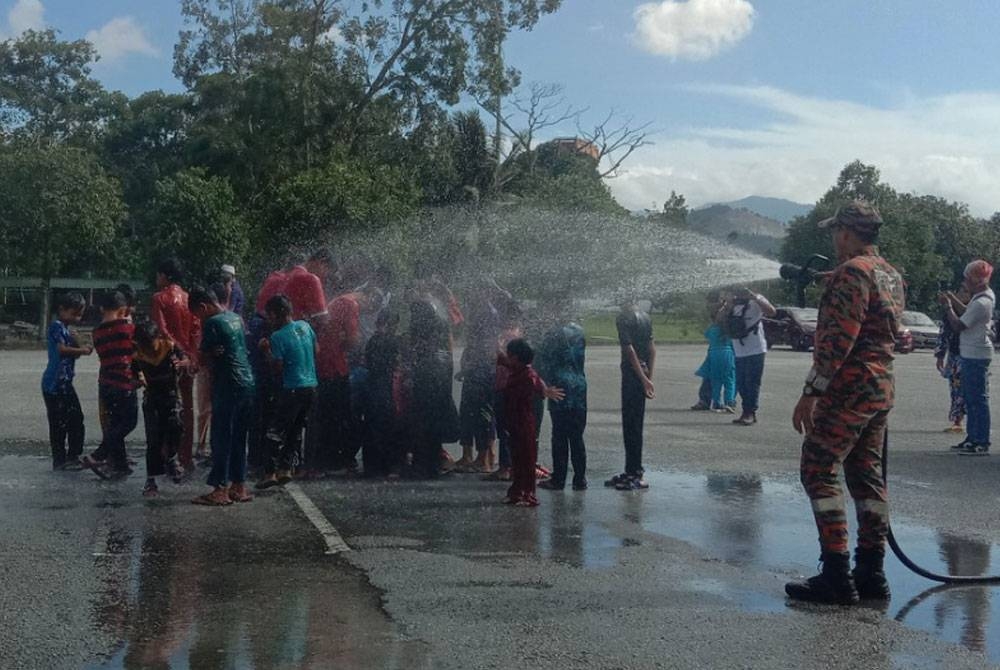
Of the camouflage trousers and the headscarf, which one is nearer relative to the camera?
the camouflage trousers

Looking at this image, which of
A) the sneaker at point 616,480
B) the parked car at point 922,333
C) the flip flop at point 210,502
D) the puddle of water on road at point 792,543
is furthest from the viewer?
the parked car at point 922,333

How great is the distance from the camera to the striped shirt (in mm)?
10188

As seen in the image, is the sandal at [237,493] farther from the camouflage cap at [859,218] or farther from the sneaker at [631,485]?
the camouflage cap at [859,218]

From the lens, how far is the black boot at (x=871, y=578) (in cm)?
641

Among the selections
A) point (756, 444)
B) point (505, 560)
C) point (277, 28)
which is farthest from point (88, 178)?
point (505, 560)

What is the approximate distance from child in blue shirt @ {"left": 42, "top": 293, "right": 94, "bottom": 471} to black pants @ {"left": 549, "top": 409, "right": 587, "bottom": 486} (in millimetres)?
4255

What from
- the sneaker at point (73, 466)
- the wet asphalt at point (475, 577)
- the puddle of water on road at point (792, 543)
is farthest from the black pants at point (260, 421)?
the puddle of water on road at point (792, 543)

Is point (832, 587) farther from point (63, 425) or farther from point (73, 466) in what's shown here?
point (63, 425)

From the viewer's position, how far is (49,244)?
37031mm

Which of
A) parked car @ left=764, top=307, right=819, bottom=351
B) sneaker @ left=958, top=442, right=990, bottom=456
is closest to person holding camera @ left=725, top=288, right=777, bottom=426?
sneaker @ left=958, top=442, right=990, bottom=456

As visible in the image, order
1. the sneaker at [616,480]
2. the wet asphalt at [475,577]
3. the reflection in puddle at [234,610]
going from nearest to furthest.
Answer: the reflection in puddle at [234,610] → the wet asphalt at [475,577] → the sneaker at [616,480]

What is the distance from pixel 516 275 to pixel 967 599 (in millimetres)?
18392

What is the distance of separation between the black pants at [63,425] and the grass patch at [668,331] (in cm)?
2900

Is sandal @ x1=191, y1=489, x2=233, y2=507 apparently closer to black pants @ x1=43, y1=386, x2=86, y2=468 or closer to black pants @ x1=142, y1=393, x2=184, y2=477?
black pants @ x1=142, y1=393, x2=184, y2=477
